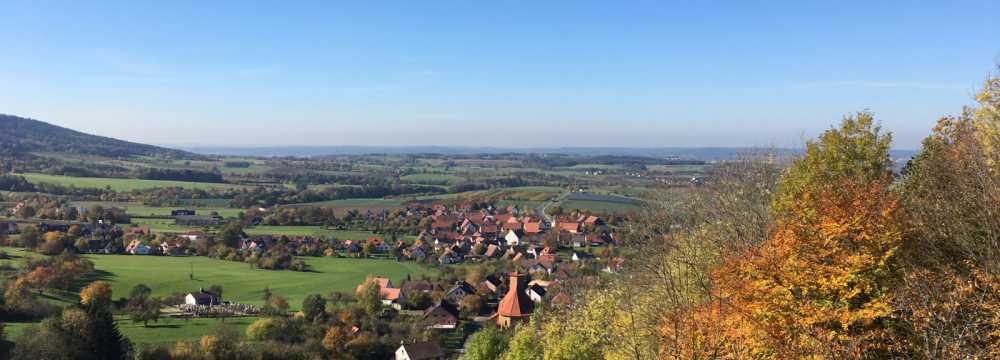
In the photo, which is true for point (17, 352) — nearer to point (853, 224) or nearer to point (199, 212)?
point (853, 224)

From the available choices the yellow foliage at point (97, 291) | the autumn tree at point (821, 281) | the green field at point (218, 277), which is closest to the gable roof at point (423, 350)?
the green field at point (218, 277)

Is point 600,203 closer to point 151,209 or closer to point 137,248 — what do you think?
point 137,248

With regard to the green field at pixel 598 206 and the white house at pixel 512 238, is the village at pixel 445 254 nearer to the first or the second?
the white house at pixel 512 238

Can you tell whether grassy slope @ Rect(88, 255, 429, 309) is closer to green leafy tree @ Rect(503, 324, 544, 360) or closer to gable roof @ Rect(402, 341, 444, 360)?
gable roof @ Rect(402, 341, 444, 360)

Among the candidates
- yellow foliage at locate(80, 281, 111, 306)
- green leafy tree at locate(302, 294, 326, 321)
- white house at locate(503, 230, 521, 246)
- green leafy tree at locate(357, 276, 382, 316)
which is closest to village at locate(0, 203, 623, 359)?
white house at locate(503, 230, 521, 246)

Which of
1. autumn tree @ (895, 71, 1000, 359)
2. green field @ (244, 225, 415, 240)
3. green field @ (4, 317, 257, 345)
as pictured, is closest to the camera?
autumn tree @ (895, 71, 1000, 359)

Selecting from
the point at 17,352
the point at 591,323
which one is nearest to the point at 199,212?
the point at 17,352
